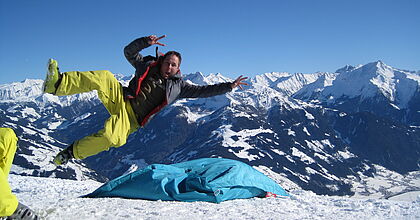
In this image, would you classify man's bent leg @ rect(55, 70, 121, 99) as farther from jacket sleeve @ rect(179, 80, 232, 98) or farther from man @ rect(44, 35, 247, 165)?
jacket sleeve @ rect(179, 80, 232, 98)

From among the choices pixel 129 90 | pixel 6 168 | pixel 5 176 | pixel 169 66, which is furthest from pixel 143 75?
pixel 5 176

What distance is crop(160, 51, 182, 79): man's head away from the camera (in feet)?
25.1

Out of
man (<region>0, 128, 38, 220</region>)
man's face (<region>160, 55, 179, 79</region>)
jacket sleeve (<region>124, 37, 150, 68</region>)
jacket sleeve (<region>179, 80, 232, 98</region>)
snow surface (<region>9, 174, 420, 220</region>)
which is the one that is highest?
jacket sleeve (<region>124, 37, 150, 68</region>)

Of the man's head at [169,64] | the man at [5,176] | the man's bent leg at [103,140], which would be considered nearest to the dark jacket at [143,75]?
the man's head at [169,64]

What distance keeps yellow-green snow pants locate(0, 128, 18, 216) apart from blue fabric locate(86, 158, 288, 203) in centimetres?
406

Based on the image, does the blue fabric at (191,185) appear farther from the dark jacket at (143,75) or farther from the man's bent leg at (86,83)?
the man's bent leg at (86,83)

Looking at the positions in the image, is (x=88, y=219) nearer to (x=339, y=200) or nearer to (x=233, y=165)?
(x=233, y=165)

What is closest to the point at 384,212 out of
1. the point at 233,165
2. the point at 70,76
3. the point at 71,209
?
the point at 233,165

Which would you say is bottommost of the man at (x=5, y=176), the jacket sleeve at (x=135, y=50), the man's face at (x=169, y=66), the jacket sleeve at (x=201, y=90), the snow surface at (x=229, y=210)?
the snow surface at (x=229, y=210)

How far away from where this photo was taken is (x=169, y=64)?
7.64 metres

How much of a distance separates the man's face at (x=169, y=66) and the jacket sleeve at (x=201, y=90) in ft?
2.23

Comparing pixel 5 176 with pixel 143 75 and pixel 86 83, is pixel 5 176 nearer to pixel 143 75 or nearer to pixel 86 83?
pixel 86 83

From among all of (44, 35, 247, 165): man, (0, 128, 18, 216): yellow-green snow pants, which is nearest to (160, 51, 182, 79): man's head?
(44, 35, 247, 165): man

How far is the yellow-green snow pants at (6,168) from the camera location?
4315mm
